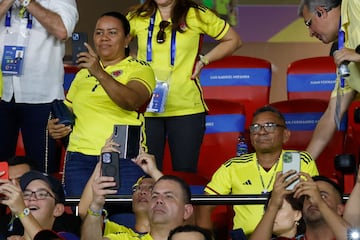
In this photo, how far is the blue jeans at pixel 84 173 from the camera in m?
6.98

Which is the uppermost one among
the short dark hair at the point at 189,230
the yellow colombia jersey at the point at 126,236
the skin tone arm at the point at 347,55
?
the skin tone arm at the point at 347,55

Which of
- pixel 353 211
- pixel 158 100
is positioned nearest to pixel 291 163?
pixel 353 211

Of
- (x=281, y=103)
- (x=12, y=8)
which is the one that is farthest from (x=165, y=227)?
(x=281, y=103)

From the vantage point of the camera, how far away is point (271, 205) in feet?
21.1

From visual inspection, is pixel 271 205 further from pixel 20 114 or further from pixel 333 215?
pixel 20 114

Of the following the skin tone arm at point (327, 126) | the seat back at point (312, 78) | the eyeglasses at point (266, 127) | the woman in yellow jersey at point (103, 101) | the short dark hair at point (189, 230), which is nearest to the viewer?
the short dark hair at point (189, 230)

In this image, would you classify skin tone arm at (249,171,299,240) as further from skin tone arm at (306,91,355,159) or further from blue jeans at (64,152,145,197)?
skin tone arm at (306,91,355,159)

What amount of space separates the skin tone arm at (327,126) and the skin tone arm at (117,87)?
3.34ft

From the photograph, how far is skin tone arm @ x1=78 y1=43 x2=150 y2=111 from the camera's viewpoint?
6832 mm

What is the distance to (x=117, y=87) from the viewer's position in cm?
691

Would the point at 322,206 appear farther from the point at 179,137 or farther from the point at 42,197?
the point at 179,137

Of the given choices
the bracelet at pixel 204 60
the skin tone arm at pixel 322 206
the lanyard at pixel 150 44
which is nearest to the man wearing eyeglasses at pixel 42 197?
the skin tone arm at pixel 322 206

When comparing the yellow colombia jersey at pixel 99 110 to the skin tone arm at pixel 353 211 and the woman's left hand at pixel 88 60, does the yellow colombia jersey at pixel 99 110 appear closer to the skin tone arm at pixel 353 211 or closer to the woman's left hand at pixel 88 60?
the woman's left hand at pixel 88 60

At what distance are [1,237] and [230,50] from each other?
80.0 inches
